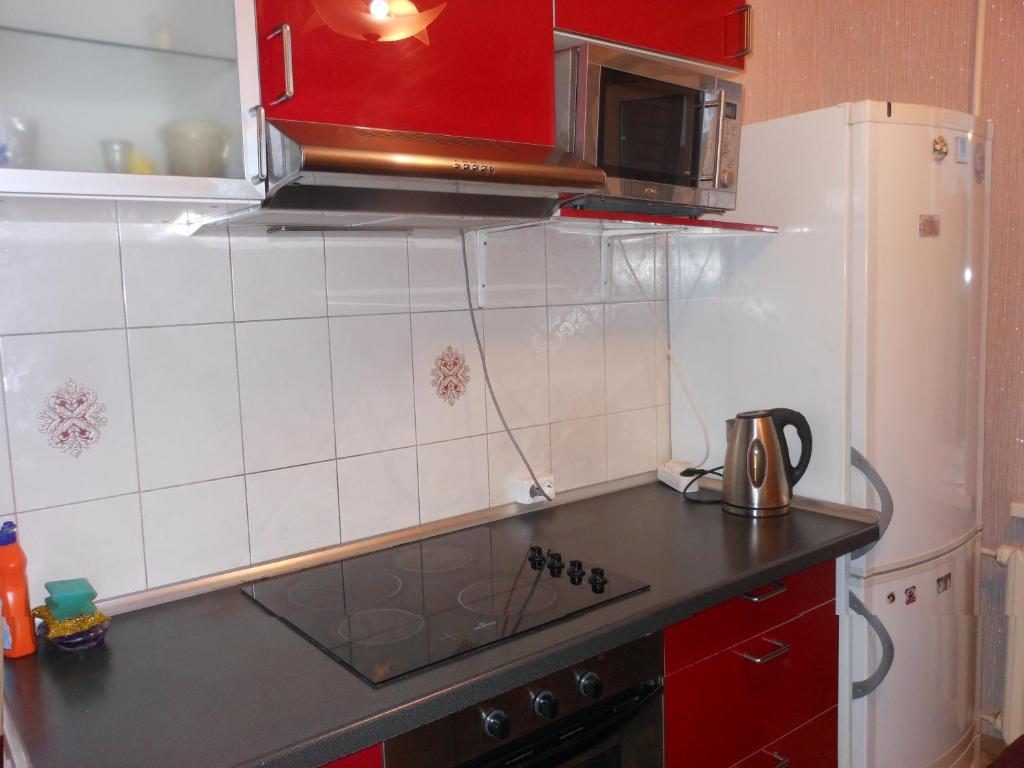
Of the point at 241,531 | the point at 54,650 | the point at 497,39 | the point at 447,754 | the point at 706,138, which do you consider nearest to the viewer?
the point at 447,754

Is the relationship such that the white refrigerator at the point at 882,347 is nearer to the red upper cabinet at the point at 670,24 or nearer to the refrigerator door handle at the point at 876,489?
the refrigerator door handle at the point at 876,489

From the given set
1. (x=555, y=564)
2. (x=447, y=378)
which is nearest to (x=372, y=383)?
(x=447, y=378)

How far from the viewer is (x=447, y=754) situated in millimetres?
1151

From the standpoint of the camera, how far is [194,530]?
149 cm

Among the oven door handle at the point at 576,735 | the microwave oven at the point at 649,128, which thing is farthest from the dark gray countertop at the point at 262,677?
the microwave oven at the point at 649,128

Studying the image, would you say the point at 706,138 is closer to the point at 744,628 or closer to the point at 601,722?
the point at 744,628

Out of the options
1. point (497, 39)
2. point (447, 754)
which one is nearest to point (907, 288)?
point (497, 39)

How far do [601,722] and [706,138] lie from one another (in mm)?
1171

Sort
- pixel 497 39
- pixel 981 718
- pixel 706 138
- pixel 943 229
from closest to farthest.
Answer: pixel 497 39, pixel 706 138, pixel 943 229, pixel 981 718

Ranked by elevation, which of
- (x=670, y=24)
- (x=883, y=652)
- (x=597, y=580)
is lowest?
(x=883, y=652)

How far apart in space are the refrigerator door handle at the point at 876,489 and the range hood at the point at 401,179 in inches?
35.5

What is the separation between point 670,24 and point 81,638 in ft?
5.06

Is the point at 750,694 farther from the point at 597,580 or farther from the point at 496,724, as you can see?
the point at 496,724

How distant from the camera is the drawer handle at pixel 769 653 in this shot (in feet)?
5.22
